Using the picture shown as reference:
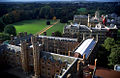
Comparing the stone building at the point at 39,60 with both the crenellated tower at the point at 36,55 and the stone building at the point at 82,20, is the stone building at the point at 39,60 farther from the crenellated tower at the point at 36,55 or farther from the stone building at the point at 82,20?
the stone building at the point at 82,20

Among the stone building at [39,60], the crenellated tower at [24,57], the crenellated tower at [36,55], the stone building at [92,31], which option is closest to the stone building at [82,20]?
the stone building at [92,31]

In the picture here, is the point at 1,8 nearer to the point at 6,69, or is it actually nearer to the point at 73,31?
the point at 73,31

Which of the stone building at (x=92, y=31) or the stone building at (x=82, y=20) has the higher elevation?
the stone building at (x=82, y=20)

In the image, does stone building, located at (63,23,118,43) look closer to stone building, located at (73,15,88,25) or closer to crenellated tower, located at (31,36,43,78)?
crenellated tower, located at (31,36,43,78)

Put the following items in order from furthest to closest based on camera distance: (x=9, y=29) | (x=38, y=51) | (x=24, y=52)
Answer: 1. (x=9, y=29)
2. (x=24, y=52)
3. (x=38, y=51)

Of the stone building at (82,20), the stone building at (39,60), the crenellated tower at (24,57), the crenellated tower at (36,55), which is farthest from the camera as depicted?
the stone building at (82,20)

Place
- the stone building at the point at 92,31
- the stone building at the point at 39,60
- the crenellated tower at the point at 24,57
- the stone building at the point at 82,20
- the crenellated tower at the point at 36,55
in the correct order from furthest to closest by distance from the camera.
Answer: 1. the stone building at the point at 82,20
2. the stone building at the point at 92,31
3. the crenellated tower at the point at 24,57
4. the crenellated tower at the point at 36,55
5. the stone building at the point at 39,60

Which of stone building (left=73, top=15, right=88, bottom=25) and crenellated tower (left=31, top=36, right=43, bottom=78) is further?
stone building (left=73, top=15, right=88, bottom=25)

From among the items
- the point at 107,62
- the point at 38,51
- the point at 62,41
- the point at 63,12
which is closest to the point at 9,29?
the point at 62,41

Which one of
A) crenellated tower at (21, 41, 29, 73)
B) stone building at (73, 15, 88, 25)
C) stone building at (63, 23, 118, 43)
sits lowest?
crenellated tower at (21, 41, 29, 73)

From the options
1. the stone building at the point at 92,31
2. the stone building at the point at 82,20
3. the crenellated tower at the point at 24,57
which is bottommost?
the crenellated tower at the point at 24,57

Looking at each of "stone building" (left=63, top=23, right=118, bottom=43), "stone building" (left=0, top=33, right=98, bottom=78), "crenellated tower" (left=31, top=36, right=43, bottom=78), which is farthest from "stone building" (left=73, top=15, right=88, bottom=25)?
"crenellated tower" (left=31, top=36, right=43, bottom=78)
